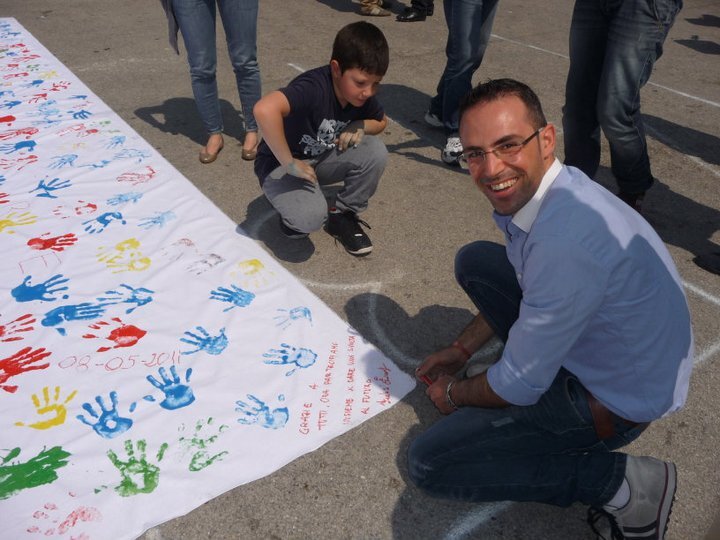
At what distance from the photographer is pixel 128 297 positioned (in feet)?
8.21

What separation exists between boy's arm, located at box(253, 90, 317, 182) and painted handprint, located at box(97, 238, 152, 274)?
785 millimetres

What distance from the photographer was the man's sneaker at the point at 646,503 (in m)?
1.64

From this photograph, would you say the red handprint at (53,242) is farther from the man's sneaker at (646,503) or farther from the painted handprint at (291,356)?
the man's sneaker at (646,503)

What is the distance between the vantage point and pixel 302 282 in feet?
8.88

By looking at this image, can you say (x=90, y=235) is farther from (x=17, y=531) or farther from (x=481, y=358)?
(x=481, y=358)

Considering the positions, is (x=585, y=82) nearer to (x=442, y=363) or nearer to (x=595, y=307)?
(x=442, y=363)

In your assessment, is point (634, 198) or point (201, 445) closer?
point (201, 445)

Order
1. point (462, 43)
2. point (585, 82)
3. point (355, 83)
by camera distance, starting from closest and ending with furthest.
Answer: point (355, 83), point (585, 82), point (462, 43)

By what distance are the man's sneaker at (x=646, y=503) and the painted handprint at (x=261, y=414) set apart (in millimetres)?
1047

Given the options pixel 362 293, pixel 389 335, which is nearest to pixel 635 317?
pixel 389 335

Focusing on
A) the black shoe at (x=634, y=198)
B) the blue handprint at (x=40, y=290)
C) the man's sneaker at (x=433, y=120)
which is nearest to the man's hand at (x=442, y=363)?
the blue handprint at (x=40, y=290)

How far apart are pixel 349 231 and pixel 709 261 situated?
1.83 metres

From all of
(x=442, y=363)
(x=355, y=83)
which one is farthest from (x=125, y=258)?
(x=442, y=363)

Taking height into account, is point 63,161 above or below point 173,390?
below
